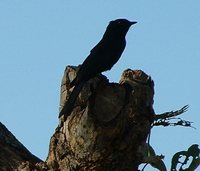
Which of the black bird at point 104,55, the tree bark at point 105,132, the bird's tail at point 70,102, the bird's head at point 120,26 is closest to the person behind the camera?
the tree bark at point 105,132

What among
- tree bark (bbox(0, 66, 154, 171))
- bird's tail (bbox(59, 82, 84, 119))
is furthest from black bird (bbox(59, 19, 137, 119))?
tree bark (bbox(0, 66, 154, 171))

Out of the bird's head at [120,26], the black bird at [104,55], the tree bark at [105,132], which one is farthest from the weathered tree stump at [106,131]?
the bird's head at [120,26]

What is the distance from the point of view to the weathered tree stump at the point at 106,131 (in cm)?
362

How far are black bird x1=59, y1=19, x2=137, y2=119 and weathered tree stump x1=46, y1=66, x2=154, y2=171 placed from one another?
20 cm

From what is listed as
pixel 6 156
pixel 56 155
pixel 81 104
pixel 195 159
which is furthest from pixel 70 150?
pixel 195 159

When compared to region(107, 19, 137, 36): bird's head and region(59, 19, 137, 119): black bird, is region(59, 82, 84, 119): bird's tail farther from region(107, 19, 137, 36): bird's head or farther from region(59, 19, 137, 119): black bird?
region(107, 19, 137, 36): bird's head

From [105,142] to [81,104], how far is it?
443 millimetres

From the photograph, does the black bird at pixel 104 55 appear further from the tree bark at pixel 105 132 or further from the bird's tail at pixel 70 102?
the tree bark at pixel 105 132

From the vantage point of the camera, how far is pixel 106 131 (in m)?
3.59

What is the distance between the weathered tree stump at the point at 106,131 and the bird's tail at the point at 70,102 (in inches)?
1.3

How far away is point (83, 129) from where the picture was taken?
3625mm

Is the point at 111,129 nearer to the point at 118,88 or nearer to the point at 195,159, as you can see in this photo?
the point at 118,88

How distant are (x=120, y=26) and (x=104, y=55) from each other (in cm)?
92

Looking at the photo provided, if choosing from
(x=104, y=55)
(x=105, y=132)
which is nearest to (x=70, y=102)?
(x=105, y=132)
